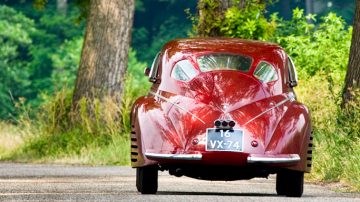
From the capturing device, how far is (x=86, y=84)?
27578 millimetres

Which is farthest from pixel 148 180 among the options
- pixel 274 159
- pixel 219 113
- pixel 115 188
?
pixel 274 159

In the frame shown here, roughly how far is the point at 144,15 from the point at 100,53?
44392 millimetres

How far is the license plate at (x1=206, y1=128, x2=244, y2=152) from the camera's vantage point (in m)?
14.3

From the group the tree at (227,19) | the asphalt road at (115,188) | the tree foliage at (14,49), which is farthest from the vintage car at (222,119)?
the tree foliage at (14,49)

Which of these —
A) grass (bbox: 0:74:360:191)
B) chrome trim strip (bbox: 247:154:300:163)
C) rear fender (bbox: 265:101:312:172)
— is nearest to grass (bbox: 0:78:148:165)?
grass (bbox: 0:74:360:191)

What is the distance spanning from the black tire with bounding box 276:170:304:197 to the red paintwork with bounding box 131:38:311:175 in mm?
166

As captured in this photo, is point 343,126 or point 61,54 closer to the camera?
point 343,126

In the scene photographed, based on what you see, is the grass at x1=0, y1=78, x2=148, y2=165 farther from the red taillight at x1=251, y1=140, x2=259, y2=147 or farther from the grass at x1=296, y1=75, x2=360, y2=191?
the red taillight at x1=251, y1=140, x2=259, y2=147

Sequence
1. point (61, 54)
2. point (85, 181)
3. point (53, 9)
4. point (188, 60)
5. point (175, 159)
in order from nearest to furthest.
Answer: point (175, 159), point (188, 60), point (85, 181), point (61, 54), point (53, 9)

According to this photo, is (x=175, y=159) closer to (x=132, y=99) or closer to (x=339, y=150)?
(x=339, y=150)

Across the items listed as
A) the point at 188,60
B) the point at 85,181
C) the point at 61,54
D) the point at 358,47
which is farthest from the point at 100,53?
the point at 61,54

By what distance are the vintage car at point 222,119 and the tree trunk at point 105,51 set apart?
11718mm

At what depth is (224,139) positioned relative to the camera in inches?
564

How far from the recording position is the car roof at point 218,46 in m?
15.5
